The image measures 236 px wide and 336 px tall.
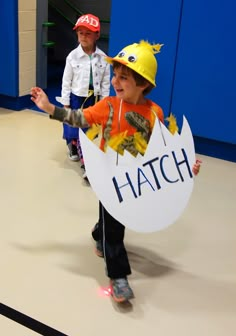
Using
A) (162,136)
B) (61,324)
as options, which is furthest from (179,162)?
(61,324)

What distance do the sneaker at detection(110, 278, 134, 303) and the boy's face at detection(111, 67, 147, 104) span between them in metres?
0.69

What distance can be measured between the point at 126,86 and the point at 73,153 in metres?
1.48

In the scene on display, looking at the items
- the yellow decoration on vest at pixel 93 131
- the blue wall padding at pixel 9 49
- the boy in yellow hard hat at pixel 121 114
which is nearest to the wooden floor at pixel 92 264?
the boy in yellow hard hat at pixel 121 114

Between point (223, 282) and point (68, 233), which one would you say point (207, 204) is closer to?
point (223, 282)

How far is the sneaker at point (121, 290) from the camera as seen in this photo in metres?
1.51

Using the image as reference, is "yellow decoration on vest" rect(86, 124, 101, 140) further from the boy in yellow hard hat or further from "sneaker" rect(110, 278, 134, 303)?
"sneaker" rect(110, 278, 134, 303)

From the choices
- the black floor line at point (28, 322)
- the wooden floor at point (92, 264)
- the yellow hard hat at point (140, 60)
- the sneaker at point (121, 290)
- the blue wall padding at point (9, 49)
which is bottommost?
the wooden floor at point (92, 264)

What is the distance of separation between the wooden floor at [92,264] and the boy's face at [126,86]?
0.73 metres

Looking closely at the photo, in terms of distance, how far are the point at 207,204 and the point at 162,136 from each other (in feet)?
3.34

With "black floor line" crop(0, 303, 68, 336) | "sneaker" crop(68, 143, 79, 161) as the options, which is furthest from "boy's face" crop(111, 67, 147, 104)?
"sneaker" crop(68, 143, 79, 161)

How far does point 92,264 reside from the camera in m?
1.75

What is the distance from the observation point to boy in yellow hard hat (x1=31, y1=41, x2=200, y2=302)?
4.75 ft

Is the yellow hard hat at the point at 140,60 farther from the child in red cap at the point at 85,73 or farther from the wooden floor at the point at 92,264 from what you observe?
the child in red cap at the point at 85,73

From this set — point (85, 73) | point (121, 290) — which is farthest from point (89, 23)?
point (121, 290)
